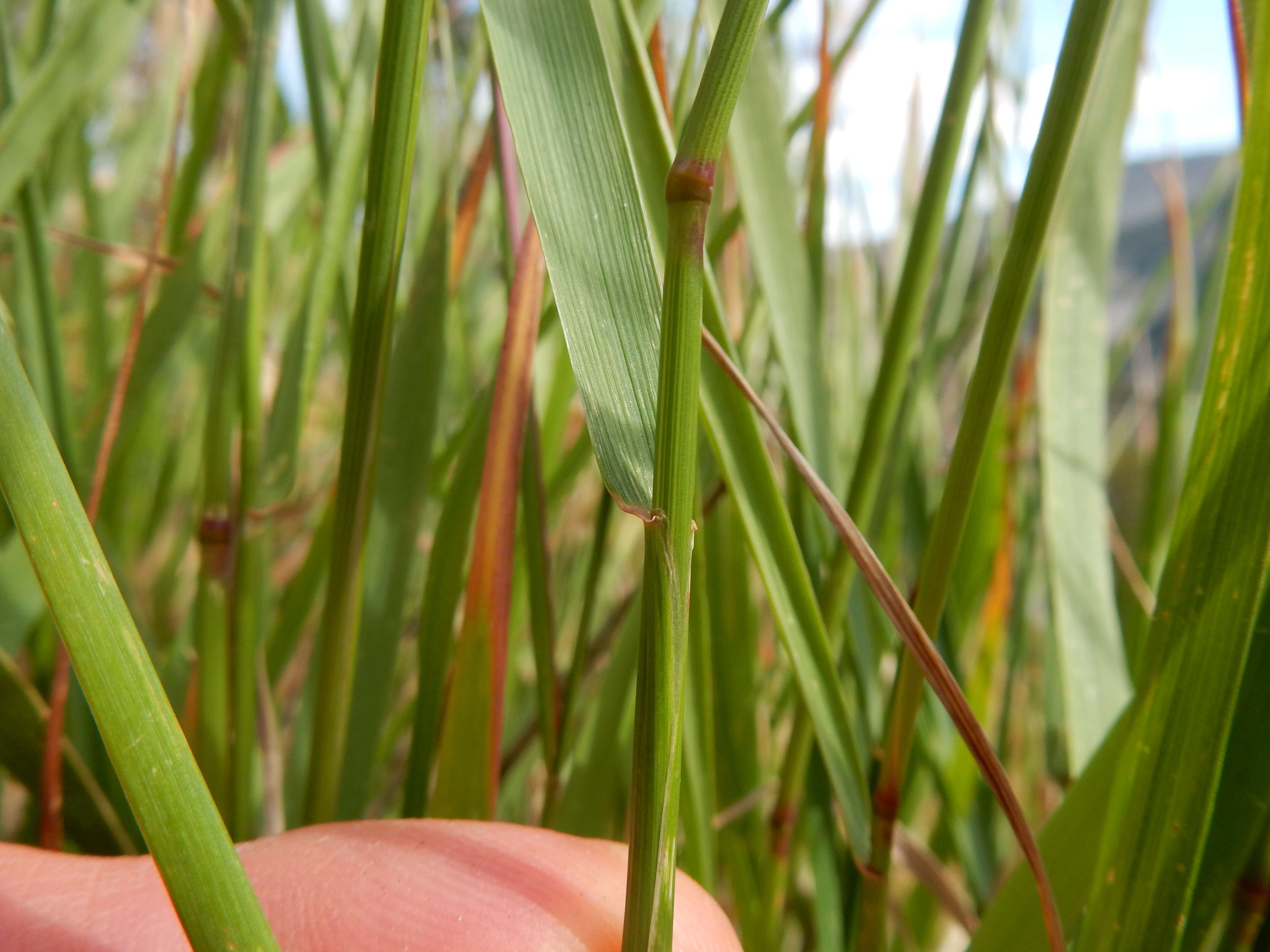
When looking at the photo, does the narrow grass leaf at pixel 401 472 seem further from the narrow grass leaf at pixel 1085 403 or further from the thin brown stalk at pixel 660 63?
the narrow grass leaf at pixel 1085 403

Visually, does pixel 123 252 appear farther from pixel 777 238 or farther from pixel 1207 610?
pixel 1207 610

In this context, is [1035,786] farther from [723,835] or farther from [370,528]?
[370,528]

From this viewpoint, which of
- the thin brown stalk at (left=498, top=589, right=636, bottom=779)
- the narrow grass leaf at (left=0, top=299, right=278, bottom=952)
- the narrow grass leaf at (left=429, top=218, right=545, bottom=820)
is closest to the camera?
the narrow grass leaf at (left=0, top=299, right=278, bottom=952)

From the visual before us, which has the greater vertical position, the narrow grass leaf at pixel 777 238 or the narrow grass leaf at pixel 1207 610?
the narrow grass leaf at pixel 777 238

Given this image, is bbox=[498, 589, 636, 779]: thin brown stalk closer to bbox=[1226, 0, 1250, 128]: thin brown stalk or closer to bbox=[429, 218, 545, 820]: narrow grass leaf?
bbox=[429, 218, 545, 820]: narrow grass leaf

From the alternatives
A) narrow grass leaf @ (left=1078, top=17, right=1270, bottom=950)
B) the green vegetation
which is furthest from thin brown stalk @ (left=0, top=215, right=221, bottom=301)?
narrow grass leaf @ (left=1078, top=17, right=1270, bottom=950)

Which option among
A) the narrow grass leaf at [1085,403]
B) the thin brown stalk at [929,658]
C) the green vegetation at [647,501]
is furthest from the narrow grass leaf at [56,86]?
the narrow grass leaf at [1085,403]

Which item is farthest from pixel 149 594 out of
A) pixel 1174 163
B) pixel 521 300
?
pixel 1174 163
